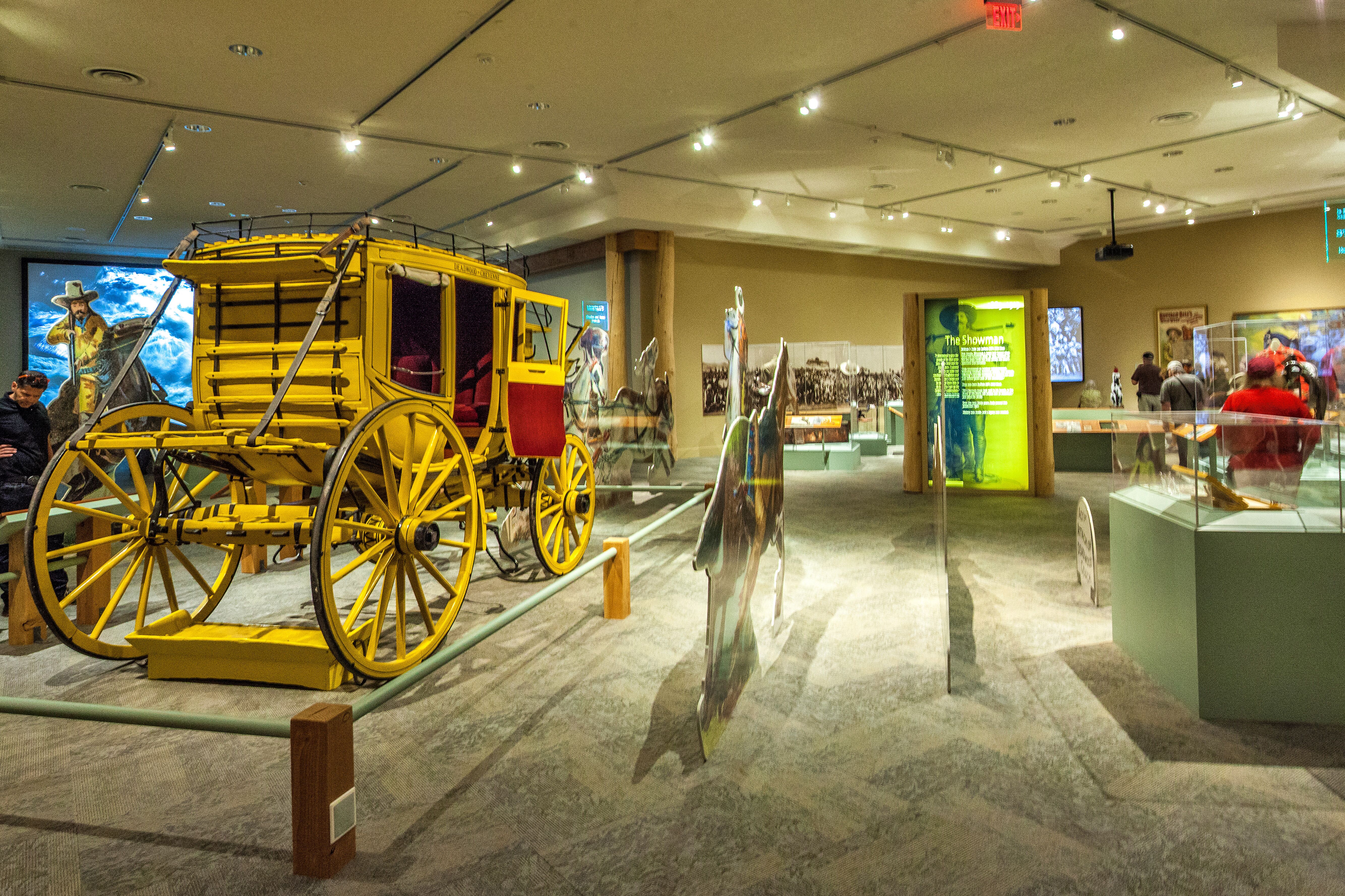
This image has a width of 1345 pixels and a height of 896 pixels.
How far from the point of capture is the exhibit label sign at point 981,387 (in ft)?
26.8

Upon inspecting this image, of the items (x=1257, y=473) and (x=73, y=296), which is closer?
(x=1257, y=473)

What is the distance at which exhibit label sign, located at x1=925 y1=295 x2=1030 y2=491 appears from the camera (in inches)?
322

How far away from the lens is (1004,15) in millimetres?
5395

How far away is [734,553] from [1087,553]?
8.38ft

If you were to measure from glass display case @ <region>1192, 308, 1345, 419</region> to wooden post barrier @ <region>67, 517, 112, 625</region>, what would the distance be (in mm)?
9121

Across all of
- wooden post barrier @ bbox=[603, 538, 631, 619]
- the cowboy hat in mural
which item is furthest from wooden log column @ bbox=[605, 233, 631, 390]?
wooden post barrier @ bbox=[603, 538, 631, 619]

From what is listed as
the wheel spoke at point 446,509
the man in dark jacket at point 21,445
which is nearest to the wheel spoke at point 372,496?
the wheel spoke at point 446,509

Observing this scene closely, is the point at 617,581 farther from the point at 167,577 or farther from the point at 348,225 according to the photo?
the point at 348,225

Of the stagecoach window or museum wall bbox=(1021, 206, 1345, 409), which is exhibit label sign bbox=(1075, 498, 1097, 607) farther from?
museum wall bbox=(1021, 206, 1345, 409)

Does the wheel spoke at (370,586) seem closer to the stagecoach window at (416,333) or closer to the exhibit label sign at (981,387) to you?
the stagecoach window at (416,333)

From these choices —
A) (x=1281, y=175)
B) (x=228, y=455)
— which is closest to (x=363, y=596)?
(x=228, y=455)

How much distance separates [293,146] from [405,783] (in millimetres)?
7826

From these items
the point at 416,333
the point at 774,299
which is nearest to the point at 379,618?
the point at 416,333

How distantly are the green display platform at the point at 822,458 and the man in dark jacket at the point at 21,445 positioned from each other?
8.16 metres
